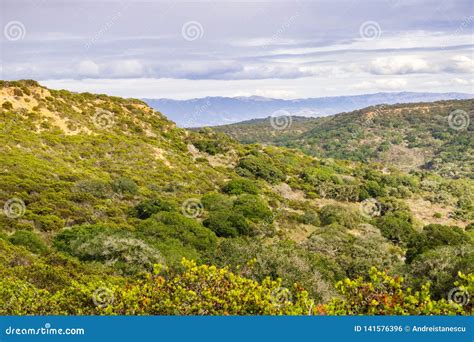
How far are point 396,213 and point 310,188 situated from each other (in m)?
9.60

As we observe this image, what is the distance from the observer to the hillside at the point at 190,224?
895 centimetres

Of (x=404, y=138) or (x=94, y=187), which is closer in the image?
(x=94, y=187)

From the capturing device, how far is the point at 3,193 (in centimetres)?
2623

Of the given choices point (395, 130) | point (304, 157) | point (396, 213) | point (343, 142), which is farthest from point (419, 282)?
point (395, 130)

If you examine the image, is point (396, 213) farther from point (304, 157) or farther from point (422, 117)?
point (422, 117)
